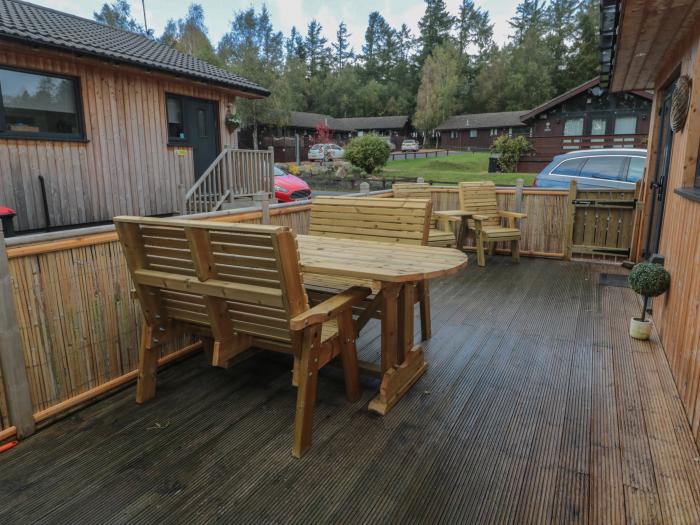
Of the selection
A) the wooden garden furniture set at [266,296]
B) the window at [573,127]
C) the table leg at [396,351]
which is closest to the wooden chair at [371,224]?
the table leg at [396,351]

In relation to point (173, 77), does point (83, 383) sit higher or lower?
lower

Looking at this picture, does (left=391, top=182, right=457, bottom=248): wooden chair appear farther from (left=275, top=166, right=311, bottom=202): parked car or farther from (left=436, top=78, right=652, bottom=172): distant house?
(left=436, top=78, right=652, bottom=172): distant house

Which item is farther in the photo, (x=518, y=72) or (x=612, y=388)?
(x=518, y=72)

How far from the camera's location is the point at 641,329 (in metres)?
3.56

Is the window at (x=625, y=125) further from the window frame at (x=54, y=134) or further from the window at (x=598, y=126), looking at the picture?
the window frame at (x=54, y=134)

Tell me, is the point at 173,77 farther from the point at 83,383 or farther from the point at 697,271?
the point at 697,271

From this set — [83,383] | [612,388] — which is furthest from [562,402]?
[83,383]

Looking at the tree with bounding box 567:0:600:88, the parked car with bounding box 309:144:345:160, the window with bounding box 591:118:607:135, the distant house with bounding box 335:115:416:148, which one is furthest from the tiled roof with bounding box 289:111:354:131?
the tree with bounding box 567:0:600:88

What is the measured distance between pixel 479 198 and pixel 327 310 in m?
5.14

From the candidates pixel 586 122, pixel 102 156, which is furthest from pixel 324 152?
pixel 102 156

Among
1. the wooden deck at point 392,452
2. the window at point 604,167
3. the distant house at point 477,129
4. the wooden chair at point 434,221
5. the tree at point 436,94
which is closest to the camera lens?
the wooden deck at point 392,452

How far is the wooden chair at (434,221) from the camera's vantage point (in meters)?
5.79

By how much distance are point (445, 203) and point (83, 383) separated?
5.82 metres

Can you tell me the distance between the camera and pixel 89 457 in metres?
2.12
